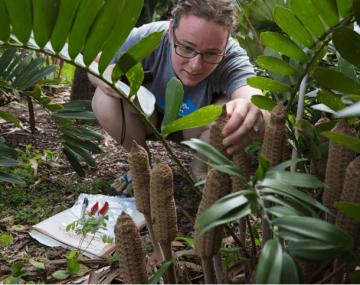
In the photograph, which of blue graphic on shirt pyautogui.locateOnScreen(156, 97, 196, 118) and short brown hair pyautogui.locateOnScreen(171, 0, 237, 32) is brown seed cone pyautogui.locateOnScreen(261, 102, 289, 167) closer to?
short brown hair pyautogui.locateOnScreen(171, 0, 237, 32)

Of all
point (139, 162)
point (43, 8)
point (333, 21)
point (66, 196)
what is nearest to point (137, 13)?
point (43, 8)

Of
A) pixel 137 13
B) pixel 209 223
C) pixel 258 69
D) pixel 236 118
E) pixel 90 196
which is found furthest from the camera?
pixel 258 69

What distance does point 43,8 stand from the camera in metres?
0.64

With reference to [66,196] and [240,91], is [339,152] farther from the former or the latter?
[66,196]

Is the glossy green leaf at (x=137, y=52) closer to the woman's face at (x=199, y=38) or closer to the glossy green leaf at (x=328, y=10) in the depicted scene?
the glossy green leaf at (x=328, y=10)

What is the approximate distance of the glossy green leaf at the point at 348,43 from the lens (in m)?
0.54

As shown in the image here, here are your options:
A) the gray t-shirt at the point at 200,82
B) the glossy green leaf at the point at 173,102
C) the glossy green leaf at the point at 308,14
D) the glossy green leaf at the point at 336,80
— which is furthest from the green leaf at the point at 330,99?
the gray t-shirt at the point at 200,82

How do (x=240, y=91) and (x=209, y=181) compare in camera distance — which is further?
(x=240, y=91)

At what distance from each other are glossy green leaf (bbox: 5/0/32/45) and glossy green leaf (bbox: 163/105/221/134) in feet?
1.12

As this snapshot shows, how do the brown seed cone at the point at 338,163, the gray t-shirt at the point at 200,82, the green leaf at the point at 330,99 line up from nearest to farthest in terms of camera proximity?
the brown seed cone at the point at 338,163 < the green leaf at the point at 330,99 < the gray t-shirt at the point at 200,82

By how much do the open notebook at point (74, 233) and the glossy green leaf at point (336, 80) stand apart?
0.92 meters

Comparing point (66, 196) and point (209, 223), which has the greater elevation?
point (209, 223)

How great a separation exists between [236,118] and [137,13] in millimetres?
327

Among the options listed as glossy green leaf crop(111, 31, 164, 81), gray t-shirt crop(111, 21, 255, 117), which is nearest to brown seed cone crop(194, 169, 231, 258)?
glossy green leaf crop(111, 31, 164, 81)
